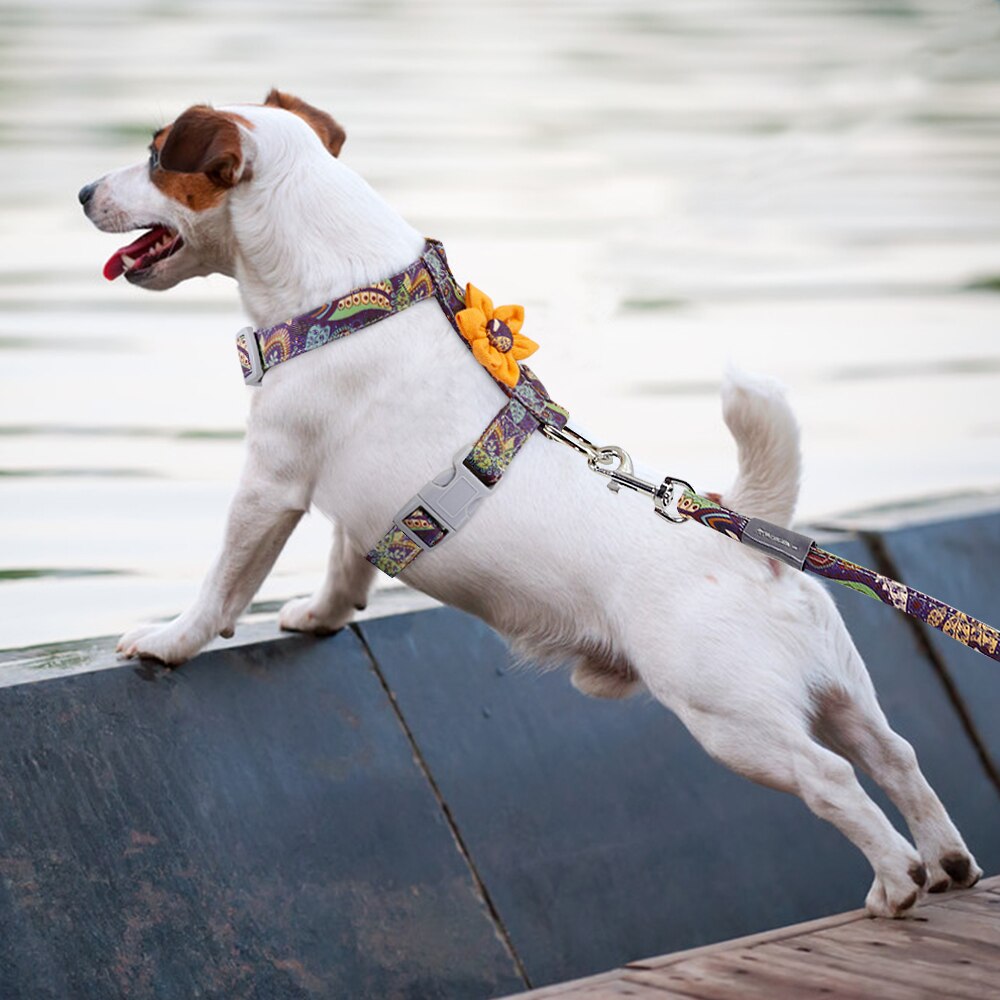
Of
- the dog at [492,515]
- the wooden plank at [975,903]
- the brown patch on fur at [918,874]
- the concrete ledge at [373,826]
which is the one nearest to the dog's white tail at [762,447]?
the dog at [492,515]

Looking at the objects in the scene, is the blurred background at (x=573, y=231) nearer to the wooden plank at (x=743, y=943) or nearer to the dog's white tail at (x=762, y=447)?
the dog's white tail at (x=762, y=447)

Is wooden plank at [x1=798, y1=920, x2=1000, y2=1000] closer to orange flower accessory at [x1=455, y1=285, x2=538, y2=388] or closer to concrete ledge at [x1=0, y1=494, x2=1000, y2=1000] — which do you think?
concrete ledge at [x1=0, y1=494, x2=1000, y2=1000]

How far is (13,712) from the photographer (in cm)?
281

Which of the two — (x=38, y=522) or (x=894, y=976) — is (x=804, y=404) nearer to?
(x=38, y=522)

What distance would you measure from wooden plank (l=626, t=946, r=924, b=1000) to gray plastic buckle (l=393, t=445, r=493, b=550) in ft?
2.63

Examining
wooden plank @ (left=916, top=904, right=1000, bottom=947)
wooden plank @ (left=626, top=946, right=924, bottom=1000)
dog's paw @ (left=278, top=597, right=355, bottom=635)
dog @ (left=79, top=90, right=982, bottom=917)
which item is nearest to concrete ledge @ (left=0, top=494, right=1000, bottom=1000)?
dog's paw @ (left=278, top=597, right=355, bottom=635)

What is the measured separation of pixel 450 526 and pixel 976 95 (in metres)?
9.79

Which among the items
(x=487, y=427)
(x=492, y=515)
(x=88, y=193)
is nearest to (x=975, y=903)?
(x=492, y=515)

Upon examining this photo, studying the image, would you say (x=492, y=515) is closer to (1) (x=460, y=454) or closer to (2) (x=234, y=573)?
(1) (x=460, y=454)

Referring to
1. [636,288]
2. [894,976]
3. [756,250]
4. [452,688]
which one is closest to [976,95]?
[756,250]

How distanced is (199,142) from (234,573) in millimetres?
773

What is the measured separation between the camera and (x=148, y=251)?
2865 millimetres

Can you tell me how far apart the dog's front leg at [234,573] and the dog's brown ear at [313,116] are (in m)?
0.69

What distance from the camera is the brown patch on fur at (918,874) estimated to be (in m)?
2.68
